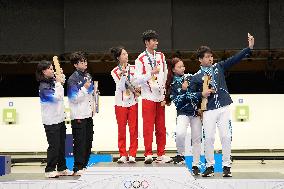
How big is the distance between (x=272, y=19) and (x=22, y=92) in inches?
319

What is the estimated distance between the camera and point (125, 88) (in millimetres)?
6699

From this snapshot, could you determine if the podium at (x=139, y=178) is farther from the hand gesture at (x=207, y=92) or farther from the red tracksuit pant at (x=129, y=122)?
the hand gesture at (x=207, y=92)

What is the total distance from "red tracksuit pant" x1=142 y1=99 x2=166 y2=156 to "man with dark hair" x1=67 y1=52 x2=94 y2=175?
2.80 ft

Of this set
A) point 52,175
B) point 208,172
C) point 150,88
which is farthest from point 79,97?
point 208,172

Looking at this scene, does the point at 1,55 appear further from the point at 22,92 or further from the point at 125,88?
the point at 125,88

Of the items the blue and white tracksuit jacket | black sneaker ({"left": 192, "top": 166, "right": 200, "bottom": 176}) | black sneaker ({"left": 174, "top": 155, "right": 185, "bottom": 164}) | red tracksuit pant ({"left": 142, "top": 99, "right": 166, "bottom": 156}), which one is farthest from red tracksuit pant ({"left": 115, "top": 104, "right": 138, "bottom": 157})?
black sneaker ({"left": 192, "top": 166, "right": 200, "bottom": 176})

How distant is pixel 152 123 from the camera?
21.5ft

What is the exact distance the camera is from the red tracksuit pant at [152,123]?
654 cm

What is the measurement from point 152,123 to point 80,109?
3.51ft

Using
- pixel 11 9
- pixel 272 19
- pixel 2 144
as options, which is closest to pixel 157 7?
pixel 272 19

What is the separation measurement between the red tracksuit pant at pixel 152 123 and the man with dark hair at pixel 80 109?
852 millimetres

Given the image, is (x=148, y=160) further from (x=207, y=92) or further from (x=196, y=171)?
(x=207, y=92)

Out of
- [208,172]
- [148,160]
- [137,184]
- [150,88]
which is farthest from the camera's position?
[150,88]

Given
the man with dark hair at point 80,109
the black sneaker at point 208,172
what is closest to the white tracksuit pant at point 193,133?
the black sneaker at point 208,172
